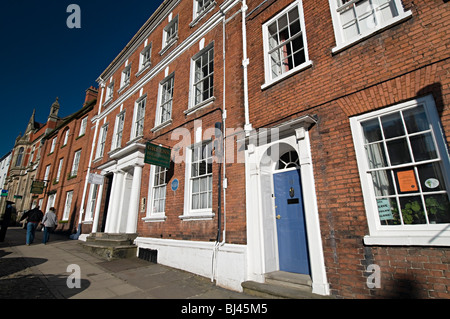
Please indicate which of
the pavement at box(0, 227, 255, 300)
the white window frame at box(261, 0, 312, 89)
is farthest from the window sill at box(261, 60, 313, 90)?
the pavement at box(0, 227, 255, 300)

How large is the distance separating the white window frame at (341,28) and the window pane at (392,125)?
165cm

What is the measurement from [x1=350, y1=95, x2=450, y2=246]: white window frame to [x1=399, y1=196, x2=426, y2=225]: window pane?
96 mm

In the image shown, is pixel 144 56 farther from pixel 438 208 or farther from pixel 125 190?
pixel 438 208

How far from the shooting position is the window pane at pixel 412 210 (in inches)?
128

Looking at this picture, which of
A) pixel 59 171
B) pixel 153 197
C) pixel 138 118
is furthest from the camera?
pixel 59 171

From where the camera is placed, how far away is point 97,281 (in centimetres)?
510

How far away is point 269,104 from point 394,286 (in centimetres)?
416

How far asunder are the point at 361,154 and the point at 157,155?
5.69m

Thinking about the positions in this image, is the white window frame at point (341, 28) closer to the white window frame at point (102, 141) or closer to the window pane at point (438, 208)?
the window pane at point (438, 208)

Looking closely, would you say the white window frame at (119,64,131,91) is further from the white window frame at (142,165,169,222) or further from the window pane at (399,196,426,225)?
the window pane at (399,196,426,225)

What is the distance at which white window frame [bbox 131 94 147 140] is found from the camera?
1048 centimetres

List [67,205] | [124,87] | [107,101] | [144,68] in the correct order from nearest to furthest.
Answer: [144,68], [124,87], [107,101], [67,205]

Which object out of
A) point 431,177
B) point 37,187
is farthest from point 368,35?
point 37,187

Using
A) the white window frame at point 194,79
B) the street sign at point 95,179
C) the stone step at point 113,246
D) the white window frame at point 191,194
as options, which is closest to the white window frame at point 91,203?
the street sign at point 95,179
